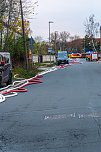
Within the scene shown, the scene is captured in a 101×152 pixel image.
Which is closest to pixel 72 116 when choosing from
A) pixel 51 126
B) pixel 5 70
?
pixel 51 126

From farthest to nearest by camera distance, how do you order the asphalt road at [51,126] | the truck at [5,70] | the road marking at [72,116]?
→ the truck at [5,70] < the road marking at [72,116] < the asphalt road at [51,126]

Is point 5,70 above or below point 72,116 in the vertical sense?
above

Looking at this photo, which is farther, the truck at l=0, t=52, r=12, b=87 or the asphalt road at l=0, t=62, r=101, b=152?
the truck at l=0, t=52, r=12, b=87

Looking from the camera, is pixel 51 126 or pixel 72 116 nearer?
pixel 51 126

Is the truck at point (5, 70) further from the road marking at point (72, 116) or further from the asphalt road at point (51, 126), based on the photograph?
the road marking at point (72, 116)

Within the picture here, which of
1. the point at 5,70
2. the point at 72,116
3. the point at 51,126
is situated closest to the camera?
the point at 51,126

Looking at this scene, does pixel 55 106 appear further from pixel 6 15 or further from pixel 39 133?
pixel 6 15

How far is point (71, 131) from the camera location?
8797mm

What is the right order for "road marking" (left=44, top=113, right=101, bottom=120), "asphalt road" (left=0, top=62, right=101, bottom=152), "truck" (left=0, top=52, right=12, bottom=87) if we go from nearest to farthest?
"asphalt road" (left=0, top=62, right=101, bottom=152)
"road marking" (left=44, top=113, right=101, bottom=120)
"truck" (left=0, top=52, right=12, bottom=87)

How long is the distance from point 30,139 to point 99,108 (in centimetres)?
483

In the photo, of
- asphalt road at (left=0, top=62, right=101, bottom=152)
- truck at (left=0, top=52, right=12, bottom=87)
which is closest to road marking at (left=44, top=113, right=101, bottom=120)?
asphalt road at (left=0, top=62, right=101, bottom=152)

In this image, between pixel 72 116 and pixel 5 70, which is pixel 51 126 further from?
pixel 5 70

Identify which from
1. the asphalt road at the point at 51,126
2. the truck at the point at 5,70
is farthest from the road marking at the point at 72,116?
the truck at the point at 5,70

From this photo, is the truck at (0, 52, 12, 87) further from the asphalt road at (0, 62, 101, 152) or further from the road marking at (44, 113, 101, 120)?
the road marking at (44, 113, 101, 120)
